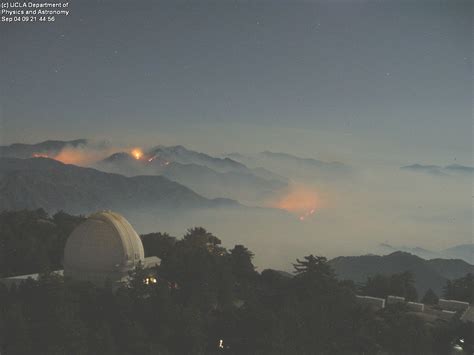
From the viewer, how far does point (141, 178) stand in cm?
18125

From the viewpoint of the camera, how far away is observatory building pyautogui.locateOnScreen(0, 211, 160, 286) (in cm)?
2938

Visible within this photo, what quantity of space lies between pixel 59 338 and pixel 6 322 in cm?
228

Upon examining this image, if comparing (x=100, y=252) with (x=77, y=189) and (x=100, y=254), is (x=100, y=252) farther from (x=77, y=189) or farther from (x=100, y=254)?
(x=77, y=189)

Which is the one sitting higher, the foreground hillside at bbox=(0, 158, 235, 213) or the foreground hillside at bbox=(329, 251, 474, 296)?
the foreground hillside at bbox=(0, 158, 235, 213)

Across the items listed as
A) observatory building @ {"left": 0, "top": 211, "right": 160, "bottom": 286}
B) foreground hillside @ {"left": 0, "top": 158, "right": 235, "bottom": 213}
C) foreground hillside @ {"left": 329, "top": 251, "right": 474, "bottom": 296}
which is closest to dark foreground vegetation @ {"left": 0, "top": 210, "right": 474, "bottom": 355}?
observatory building @ {"left": 0, "top": 211, "right": 160, "bottom": 286}

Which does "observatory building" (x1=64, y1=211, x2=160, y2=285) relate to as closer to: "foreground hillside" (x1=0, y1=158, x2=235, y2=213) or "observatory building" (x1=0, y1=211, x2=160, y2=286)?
"observatory building" (x1=0, y1=211, x2=160, y2=286)

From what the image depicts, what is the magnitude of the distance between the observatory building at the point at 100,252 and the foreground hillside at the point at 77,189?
123496 mm

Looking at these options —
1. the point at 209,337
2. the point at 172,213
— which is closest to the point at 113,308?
the point at 209,337

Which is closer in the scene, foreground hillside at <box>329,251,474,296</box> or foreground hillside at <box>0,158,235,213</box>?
foreground hillside at <box>329,251,474,296</box>

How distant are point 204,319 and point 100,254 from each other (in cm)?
1023

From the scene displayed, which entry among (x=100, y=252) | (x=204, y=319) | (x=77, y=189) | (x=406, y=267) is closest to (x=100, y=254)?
(x=100, y=252)

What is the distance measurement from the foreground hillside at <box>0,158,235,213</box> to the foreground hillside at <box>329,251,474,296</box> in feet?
181

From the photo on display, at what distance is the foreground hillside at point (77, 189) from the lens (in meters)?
163

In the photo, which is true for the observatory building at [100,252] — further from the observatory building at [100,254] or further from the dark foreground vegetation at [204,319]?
the dark foreground vegetation at [204,319]
